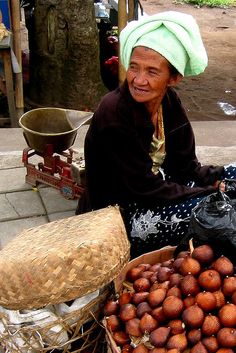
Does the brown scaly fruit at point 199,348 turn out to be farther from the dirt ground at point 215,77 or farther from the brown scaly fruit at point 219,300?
the dirt ground at point 215,77

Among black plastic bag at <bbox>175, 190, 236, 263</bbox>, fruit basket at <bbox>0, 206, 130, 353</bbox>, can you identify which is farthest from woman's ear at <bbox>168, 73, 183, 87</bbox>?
fruit basket at <bbox>0, 206, 130, 353</bbox>

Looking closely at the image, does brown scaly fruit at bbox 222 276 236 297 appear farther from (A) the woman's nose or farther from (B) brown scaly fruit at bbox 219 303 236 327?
(A) the woman's nose

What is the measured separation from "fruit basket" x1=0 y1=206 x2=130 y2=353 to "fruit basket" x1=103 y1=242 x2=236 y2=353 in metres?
0.14

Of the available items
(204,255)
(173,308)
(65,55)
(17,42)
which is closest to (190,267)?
(204,255)

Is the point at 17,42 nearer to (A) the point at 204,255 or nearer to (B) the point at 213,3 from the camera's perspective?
(A) the point at 204,255

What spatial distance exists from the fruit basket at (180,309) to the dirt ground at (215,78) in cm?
429

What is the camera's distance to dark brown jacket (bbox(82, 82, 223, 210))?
8.27ft

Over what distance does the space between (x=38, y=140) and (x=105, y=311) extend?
1.61 metres

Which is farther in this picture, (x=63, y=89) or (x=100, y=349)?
(x=63, y=89)

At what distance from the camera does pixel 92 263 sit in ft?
6.88

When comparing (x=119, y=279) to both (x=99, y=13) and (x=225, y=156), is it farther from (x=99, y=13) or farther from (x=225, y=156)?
(x=99, y=13)

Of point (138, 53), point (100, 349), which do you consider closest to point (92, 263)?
point (100, 349)

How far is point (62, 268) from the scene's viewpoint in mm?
2074

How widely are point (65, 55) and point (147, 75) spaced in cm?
347
